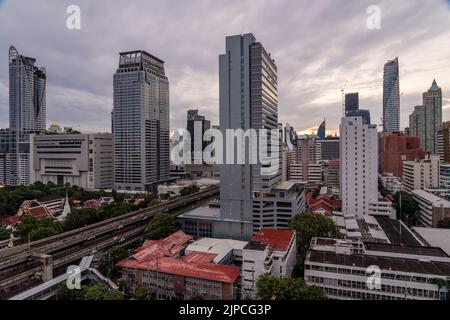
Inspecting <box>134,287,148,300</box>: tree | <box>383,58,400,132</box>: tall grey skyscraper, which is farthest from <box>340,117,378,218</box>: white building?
<box>383,58,400,132</box>: tall grey skyscraper

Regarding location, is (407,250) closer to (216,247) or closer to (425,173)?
(216,247)

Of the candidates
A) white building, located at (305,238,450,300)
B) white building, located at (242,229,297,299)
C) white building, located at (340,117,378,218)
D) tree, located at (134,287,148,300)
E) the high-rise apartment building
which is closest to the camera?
white building, located at (305,238,450,300)

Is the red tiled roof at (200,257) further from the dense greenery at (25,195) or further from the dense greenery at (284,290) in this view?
the dense greenery at (25,195)

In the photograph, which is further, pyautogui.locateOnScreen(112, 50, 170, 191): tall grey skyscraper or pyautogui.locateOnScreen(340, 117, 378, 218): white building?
pyautogui.locateOnScreen(112, 50, 170, 191): tall grey skyscraper

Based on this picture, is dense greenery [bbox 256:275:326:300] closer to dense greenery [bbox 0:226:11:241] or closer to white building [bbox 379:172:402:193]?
dense greenery [bbox 0:226:11:241]

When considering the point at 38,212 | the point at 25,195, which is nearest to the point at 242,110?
the point at 38,212

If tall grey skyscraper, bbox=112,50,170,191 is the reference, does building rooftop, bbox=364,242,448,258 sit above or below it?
below

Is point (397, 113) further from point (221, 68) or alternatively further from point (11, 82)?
point (11, 82)
